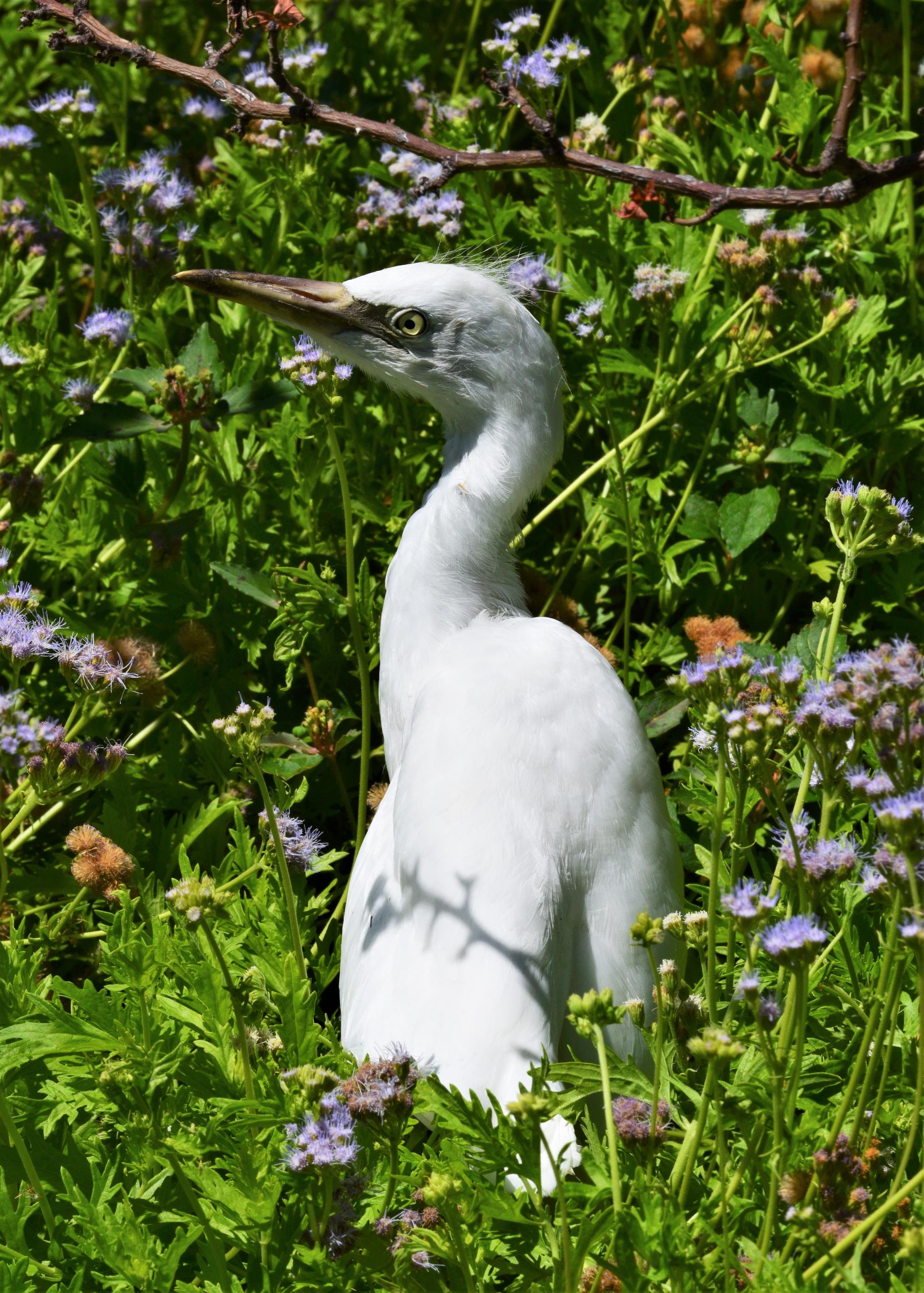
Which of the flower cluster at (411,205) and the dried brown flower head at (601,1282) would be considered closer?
the dried brown flower head at (601,1282)

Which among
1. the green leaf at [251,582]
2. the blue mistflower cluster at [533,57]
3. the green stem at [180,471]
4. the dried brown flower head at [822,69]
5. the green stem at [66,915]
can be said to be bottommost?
the green stem at [66,915]

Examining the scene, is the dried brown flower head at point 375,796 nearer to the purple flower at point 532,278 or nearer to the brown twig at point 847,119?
the purple flower at point 532,278

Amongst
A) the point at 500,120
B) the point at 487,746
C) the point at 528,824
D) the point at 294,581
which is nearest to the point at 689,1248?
the point at 528,824

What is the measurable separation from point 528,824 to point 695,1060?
1.52 ft

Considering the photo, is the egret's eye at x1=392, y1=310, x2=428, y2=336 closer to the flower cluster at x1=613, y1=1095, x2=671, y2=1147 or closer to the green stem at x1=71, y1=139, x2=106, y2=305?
the green stem at x1=71, y1=139, x2=106, y2=305

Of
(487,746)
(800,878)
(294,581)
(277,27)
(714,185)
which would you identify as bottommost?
(294,581)

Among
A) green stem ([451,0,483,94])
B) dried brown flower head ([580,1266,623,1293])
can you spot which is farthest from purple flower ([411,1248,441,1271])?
green stem ([451,0,483,94])

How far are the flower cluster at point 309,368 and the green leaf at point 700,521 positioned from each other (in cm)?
85

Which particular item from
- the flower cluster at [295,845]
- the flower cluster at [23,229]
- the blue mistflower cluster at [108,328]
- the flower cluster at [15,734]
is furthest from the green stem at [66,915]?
the flower cluster at [23,229]

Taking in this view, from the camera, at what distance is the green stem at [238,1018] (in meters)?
1.49

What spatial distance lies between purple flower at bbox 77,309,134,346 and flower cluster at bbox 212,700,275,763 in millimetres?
1314

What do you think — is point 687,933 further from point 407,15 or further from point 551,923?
point 407,15

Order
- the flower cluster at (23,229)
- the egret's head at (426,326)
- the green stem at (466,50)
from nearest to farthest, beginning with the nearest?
1. the egret's head at (426,326)
2. the flower cluster at (23,229)
3. the green stem at (466,50)

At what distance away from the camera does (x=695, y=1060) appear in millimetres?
1677
